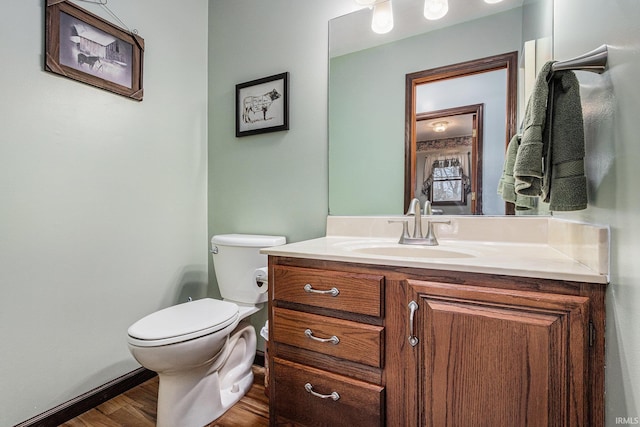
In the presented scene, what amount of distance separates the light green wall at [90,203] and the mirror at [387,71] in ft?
3.17

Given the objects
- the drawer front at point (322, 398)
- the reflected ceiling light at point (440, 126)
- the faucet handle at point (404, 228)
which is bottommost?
the drawer front at point (322, 398)

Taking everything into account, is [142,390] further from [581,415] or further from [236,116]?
[581,415]

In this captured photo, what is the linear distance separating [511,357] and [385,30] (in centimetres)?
147

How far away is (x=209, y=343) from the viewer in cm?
124

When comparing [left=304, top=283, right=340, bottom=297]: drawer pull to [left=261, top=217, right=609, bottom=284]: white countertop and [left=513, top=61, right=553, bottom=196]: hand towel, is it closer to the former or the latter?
[left=261, top=217, right=609, bottom=284]: white countertop

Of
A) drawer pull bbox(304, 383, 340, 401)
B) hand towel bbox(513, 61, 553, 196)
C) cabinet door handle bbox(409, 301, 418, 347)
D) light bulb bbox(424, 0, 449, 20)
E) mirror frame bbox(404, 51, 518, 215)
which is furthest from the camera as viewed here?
light bulb bbox(424, 0, 449, 20)

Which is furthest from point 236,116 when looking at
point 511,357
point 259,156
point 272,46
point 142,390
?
point 511,357

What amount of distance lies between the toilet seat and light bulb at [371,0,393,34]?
154 cm

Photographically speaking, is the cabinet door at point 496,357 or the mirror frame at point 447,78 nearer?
the cabinet door at point 496,357

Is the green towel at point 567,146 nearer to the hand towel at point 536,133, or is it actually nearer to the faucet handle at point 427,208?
the hand towel at point 536,133

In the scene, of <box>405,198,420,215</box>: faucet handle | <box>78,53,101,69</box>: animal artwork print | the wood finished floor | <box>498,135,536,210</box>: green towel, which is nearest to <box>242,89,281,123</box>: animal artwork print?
<box>78,53,101,69</box>: animal artwork print

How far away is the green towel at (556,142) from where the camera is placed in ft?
2.52

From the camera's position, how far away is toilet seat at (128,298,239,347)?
1154 millimetres

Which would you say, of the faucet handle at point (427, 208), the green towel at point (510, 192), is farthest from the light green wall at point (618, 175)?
the faucet handle at point (427, 208)
